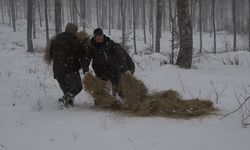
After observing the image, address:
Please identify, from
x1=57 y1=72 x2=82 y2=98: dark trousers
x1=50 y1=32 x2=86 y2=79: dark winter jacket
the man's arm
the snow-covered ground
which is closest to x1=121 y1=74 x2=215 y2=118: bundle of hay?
the snow-covered ground

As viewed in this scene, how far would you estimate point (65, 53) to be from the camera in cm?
707

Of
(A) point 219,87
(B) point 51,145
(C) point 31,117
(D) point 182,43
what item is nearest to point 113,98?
(C) point 31,117

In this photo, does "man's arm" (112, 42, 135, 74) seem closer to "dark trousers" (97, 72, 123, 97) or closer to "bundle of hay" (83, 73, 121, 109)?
"dark trousers" (97, 72, 123, 97)

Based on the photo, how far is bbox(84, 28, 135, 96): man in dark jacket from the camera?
23.1 ft

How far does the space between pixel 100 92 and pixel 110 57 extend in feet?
2.55

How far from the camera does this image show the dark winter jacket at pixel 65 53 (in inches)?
277

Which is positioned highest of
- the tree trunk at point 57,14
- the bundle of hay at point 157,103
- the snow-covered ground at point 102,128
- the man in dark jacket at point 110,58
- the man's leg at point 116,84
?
the tree trunk at point 57,14

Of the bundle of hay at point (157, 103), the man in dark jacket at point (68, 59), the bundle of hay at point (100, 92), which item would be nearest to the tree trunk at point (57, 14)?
the man in dark jacket at point (68, 59)

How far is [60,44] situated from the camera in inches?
277

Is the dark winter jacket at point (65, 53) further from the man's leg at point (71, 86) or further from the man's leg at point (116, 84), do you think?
the man's leg at point (116, 84)

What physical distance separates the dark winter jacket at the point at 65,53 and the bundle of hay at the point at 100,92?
48 centimetres

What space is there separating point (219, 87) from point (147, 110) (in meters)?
3.49

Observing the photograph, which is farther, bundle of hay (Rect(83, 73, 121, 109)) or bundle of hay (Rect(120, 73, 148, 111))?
bundle of hay (Rect(83, 73, 121, 109))

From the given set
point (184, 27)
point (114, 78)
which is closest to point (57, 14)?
point (184, 27)
